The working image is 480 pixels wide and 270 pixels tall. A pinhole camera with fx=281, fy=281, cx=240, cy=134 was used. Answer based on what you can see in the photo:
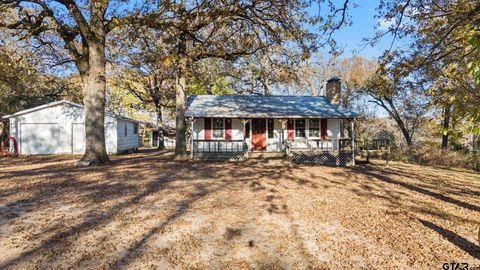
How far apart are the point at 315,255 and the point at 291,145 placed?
1411cm

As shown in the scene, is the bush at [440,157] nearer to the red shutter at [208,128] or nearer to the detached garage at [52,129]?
the red shutter at [208,128]

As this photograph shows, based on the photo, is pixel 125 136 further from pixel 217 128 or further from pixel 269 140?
pixel 269 140

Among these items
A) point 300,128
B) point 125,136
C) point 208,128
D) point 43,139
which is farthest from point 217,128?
point 43,139

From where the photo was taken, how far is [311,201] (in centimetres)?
709

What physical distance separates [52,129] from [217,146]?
12.6 m

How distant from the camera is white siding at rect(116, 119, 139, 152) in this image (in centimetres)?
2202

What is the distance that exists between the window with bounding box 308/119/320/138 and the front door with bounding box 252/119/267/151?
10.0 feet

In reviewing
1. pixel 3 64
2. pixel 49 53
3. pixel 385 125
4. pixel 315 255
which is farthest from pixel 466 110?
pixel 385 125

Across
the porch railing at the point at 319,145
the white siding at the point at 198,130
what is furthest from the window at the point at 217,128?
the porch railing at the point at 319,145

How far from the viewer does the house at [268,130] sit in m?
17.3

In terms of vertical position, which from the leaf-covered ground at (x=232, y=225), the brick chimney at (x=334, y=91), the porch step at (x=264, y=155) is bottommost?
the leaf-covered ground at (x=232, y=225)

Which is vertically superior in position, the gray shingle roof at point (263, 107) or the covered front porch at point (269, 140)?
the gray shingle roof at point (263, 107)

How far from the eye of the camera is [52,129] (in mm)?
20719

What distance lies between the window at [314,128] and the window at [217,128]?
5.98m
